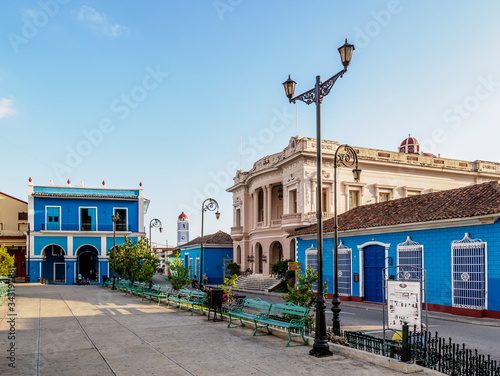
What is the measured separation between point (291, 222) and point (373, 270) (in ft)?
33.6

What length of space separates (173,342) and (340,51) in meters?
7.71

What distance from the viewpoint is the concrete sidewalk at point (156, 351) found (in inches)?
317

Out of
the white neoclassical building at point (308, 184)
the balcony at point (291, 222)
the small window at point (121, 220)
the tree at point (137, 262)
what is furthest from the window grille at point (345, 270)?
the small window at point (121, 220)

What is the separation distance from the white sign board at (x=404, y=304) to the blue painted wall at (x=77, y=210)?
41.2 meters

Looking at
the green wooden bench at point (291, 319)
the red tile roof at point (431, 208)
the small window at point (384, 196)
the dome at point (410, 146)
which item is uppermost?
the dome at point (410, 146)

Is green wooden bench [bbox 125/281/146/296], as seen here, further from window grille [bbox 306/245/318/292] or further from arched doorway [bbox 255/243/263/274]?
arched doorway [bbox 255/243/263/274]

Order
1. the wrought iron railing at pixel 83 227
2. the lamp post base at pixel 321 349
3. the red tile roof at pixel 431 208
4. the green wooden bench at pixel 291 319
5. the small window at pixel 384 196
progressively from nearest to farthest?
1. the lamp post base at pixel 321 349
2. the green wooden bench at pixel 291 319
3. the red tile roof at pixel 431 208
4. the small window at pixel 384 196
5. the wrought iron railing at pixel 83 227

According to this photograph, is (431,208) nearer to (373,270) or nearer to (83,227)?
(373,270)

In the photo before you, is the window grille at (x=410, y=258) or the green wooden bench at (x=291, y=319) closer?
the green wooden bench at (x=291, y=319)

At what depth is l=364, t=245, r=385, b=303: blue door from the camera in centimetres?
2330

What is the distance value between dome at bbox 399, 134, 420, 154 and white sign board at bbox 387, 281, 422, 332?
1490 inches

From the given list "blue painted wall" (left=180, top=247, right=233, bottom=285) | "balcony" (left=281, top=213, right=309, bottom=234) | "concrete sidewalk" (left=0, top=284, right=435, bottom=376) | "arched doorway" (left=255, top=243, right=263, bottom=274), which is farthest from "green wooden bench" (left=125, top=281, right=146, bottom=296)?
"blue painted wall" (left=180, top=247, right=233, bottom=285)

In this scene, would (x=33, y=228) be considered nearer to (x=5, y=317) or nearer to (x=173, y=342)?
(x=5, y=317)

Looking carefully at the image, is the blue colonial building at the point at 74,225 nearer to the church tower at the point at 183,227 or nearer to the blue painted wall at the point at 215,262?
the blue painted wall at the point at 215,262
